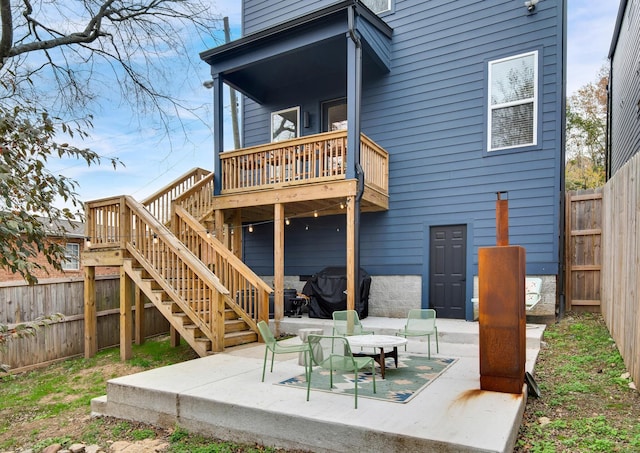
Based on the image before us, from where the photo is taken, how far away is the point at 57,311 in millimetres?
7883

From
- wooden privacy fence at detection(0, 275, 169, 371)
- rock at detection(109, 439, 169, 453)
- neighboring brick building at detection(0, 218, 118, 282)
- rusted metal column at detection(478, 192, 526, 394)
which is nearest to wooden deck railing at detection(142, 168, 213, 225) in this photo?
neighboring brick building at detection(0, 218, 118, 282)

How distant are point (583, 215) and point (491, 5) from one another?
173 inches

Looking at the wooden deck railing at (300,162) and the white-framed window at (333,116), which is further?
the white-framed window at (333,116)

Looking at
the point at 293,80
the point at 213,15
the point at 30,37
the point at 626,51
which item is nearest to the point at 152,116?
the point at 213,15

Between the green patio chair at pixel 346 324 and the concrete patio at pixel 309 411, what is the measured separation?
0.77 m

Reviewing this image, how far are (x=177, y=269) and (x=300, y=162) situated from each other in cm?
315

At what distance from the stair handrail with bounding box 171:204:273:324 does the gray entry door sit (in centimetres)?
341

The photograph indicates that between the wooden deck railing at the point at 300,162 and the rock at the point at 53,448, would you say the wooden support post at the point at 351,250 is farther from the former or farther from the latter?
the rock at the point at 53,448

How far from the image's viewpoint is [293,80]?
33.3ft

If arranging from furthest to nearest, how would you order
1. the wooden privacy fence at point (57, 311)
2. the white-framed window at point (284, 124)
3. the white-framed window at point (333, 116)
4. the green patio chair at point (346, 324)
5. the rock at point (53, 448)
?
the white-framed window at point (284, 124) → the white-framed window at point (333, 116) → the wooden privacy fence at point (57, 311) → the green patio chair at point (346, 324) → the rock at point (53, 448)

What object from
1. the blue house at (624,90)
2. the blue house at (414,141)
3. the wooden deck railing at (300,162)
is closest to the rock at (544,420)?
the blue house at (414,141)

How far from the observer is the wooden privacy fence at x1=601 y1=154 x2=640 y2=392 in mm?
4215

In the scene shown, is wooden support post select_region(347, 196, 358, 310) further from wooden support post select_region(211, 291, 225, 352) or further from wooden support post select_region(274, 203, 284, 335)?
wooden support post select_region(211, 291, 225, 352)

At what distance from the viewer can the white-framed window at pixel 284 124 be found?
10484 millimetres
